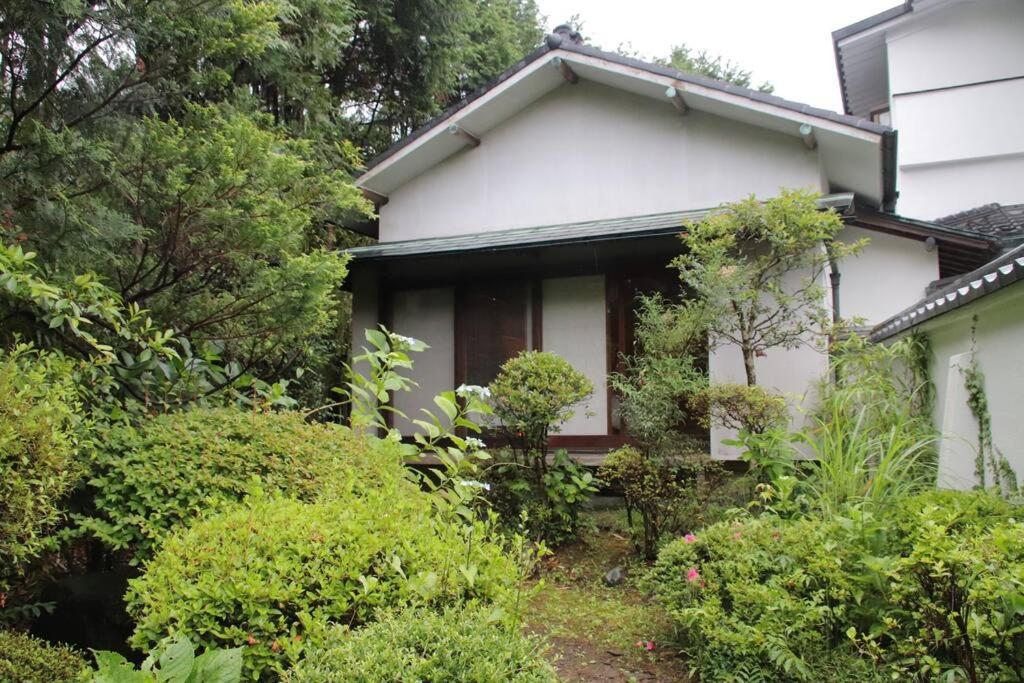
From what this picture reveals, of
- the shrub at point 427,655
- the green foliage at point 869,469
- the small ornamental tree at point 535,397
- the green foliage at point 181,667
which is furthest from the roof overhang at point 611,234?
the green foliage at point 181,667

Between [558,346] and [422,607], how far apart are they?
647cm

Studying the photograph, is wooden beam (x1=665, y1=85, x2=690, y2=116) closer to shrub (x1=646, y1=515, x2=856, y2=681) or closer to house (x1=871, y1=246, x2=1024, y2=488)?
house (x1=871, y1=246, x2=1024, y2=488)

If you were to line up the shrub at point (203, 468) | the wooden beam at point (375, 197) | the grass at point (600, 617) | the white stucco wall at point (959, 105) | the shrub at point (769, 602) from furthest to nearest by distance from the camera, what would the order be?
the white stucco wall at point (959, 105) → the wooden beam at point (375, 197) → the grass at point (600, 617) → the shrub at point (203, 468) → the shrub at point (769, 602)

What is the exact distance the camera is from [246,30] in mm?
5246

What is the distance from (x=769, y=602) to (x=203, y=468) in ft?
10.4

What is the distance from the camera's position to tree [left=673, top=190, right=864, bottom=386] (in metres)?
6.42

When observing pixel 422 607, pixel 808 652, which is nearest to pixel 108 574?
pixel 422 607

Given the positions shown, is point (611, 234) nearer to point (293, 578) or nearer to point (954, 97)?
point (293, 578)

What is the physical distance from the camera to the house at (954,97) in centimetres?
1200

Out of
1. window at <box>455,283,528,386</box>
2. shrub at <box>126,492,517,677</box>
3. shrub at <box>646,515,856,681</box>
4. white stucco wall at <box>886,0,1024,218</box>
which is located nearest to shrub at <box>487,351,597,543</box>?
shrub at <box>646,515,856,681</box>

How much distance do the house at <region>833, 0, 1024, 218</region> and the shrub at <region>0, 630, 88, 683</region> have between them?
14428mm

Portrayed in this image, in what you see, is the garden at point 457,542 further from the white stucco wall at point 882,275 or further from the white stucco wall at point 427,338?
the white stucco wall at point 427,338

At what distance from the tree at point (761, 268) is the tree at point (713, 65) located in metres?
20.0

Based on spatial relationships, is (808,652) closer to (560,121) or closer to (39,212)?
(39,212)
